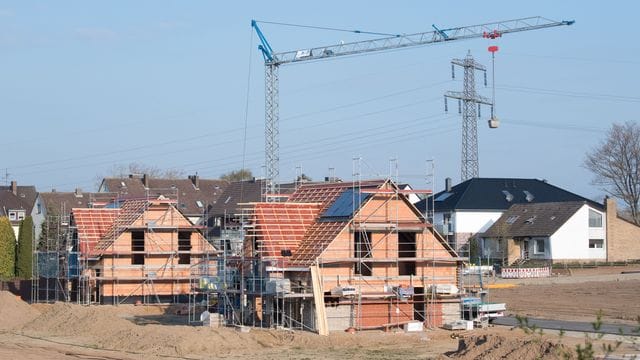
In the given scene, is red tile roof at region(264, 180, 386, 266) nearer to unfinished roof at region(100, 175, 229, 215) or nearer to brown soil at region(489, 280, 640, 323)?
brown soil at region(489, 280, 640, 323)

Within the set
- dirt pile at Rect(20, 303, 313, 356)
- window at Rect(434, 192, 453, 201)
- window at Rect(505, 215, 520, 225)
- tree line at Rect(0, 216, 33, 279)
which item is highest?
window at Rect(434, 192, 453, 201)

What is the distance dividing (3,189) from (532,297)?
7286 centimetres

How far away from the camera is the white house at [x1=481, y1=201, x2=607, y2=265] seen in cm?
7481

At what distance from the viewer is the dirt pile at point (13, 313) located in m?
45.7

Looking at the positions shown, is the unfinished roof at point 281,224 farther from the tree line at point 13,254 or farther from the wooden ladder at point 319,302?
the tree line at point 13,254

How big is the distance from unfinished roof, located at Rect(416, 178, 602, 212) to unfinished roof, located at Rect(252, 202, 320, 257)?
43881 mm

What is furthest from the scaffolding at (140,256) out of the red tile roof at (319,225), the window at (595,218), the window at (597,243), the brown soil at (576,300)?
the window at (597,243)

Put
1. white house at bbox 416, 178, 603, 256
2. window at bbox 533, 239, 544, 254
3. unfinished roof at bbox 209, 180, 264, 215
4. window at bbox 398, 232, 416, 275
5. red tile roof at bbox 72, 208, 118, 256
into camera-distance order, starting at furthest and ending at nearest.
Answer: unfinished roof at bbox 209, 180, 264, 215 < white house at bbox 416, 178, 603, 256 < window at bbox 533, 239, 544, 254 < red tile roof at bbox 72, 208, 118, 256 < window at bbox 398, 232, 416, 275

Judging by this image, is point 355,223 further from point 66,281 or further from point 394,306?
point 66,281

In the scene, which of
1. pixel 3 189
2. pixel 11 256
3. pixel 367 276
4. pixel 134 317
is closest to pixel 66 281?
pixel 134 317

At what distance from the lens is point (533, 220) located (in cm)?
7706

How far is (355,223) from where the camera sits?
37.8 m

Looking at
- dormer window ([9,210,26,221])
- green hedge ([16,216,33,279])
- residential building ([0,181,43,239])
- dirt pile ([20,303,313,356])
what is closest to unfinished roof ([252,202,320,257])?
dirt pile ([20,303,313,356])

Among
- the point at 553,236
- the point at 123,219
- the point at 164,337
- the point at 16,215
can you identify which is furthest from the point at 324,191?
the point at 16,215
